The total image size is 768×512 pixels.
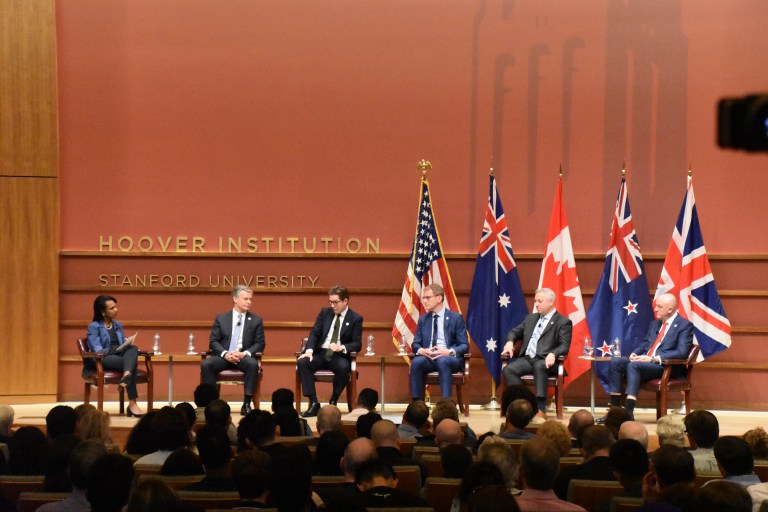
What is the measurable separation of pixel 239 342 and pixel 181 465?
500cm

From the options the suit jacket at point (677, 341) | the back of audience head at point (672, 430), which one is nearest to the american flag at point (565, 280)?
the suit jacket at point (677, 341)

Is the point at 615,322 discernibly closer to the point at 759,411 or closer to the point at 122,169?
the point at 759,411

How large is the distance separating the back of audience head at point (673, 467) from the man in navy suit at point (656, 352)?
464 centimetres

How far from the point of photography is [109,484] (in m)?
3.32

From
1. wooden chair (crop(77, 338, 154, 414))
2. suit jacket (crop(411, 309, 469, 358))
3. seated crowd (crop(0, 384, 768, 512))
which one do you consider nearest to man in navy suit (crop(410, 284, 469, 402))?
suit jacket (crop(411, 309, 469, 358))

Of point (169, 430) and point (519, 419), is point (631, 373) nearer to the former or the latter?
point (519, 419)

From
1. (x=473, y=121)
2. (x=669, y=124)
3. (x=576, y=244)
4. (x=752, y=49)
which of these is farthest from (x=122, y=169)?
(x=752, y=49)

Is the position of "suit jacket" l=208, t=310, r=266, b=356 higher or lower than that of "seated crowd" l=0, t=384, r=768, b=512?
higher

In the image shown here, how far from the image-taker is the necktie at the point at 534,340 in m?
8.94

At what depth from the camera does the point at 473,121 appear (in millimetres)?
9992

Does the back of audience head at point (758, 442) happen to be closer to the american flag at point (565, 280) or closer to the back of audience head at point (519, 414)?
the back of audience head at point (519, 414)

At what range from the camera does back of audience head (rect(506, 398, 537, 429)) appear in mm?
5441

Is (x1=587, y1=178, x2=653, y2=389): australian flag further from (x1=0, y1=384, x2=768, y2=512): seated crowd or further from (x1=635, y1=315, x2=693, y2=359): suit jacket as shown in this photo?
(x1=0, y1=384, x2=768, y2=512): seated crowd

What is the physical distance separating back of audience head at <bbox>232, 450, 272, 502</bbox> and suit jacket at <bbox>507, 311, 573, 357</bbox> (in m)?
→ 5.49
